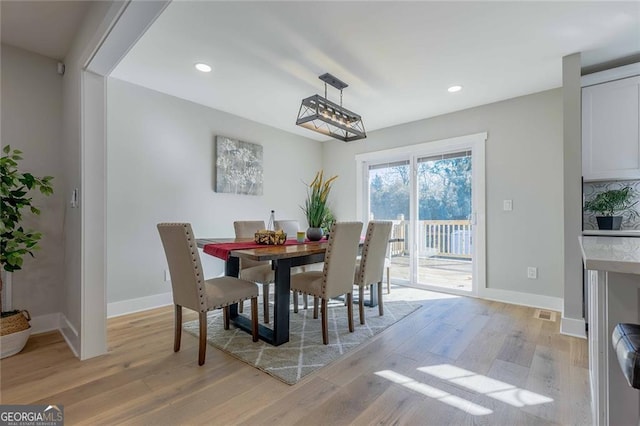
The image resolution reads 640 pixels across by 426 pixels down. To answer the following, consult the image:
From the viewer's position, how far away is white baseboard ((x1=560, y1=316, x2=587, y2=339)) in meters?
2.46

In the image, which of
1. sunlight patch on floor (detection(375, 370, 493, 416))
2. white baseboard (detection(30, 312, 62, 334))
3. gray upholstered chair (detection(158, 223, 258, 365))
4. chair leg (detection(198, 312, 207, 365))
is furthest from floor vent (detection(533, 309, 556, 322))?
white baseboard (detection(30, 312, 62, 334))

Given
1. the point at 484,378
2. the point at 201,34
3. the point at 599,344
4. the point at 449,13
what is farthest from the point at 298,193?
the point at 599,344

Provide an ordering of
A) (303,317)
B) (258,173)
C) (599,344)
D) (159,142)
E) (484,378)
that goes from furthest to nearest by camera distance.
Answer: (258,173)
(159,142)
(303,317)
(484,378)
(599,344)

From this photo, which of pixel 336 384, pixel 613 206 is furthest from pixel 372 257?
pixel 613 206

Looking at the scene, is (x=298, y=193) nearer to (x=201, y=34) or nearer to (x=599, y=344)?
(x=201, y=34)

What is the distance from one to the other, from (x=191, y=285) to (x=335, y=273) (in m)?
1.09

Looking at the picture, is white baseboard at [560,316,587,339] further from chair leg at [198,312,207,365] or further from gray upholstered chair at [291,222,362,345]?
chair leg at [198,312,207,365]

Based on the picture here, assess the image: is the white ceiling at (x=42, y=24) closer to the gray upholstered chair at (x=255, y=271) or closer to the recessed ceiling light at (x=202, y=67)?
the recessed ceiling light at (x=202, y=67)

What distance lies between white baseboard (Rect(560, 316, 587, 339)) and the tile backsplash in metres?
0.99

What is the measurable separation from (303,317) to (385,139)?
305cm

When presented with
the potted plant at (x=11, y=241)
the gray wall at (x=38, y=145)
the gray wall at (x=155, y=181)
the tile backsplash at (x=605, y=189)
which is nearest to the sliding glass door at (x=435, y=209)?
A: the tile backsplash at (x=605, y=189)

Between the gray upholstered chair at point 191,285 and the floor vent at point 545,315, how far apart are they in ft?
9.45

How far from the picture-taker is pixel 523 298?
11.2ft

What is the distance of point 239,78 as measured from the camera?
296cm
